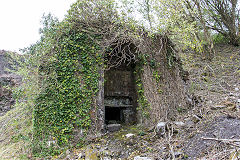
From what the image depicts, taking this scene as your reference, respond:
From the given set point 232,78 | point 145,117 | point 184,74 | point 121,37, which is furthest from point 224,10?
point 145,117

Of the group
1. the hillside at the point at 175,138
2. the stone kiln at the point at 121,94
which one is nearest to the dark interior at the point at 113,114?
the stone kiln at the point at 121,94

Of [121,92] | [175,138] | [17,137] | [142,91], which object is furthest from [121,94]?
[17,137]

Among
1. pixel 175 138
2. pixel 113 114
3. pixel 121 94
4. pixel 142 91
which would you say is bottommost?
pixel 113 114

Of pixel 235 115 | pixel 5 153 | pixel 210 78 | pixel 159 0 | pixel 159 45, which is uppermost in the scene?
pixel 159 0

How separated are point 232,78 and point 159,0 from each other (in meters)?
5.21

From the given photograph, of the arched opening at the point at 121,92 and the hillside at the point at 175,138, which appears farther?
the arched opening at the point at 121,92

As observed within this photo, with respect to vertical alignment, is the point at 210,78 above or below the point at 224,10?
below

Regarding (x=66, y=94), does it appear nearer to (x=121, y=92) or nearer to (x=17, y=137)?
(x=17, y=137)

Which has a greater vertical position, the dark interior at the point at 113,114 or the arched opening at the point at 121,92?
the arched opening at the point at 121,92

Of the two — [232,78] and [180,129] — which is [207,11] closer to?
[232,78]

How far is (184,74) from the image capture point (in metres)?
6.93

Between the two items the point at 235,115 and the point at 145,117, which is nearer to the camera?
the point at 235,115

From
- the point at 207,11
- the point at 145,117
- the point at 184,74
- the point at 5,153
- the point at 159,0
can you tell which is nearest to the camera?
the point at 5,153

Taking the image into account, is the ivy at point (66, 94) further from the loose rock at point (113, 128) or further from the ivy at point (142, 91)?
the ivy at point (142, 91)
